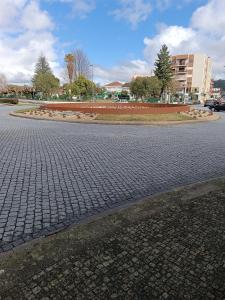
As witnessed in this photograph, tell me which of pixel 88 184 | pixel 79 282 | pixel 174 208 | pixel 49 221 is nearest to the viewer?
pixel 79 282

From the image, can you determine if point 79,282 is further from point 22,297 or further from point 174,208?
point 174,208

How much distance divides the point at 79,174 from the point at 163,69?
63.8 metres

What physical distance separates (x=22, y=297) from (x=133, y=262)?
1.26m

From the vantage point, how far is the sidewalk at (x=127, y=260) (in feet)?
8.62

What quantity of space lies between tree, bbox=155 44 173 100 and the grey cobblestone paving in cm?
5690

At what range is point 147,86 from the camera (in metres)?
61.7

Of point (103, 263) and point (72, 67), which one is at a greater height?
point (72, 67)

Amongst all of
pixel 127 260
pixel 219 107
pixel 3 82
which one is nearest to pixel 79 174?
pixel 127 260

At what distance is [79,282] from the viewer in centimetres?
272

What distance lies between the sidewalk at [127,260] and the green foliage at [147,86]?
60034 millimetres

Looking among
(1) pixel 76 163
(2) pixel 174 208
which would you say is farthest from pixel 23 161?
(2) pixel 174 208

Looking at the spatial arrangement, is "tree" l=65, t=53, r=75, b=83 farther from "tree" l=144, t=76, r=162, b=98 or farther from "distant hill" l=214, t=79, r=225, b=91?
"distant hill" l=214, t=79, r=225, b=91

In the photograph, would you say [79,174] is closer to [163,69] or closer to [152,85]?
[152,85]

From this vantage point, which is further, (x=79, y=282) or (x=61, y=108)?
(x=61, y=108)
